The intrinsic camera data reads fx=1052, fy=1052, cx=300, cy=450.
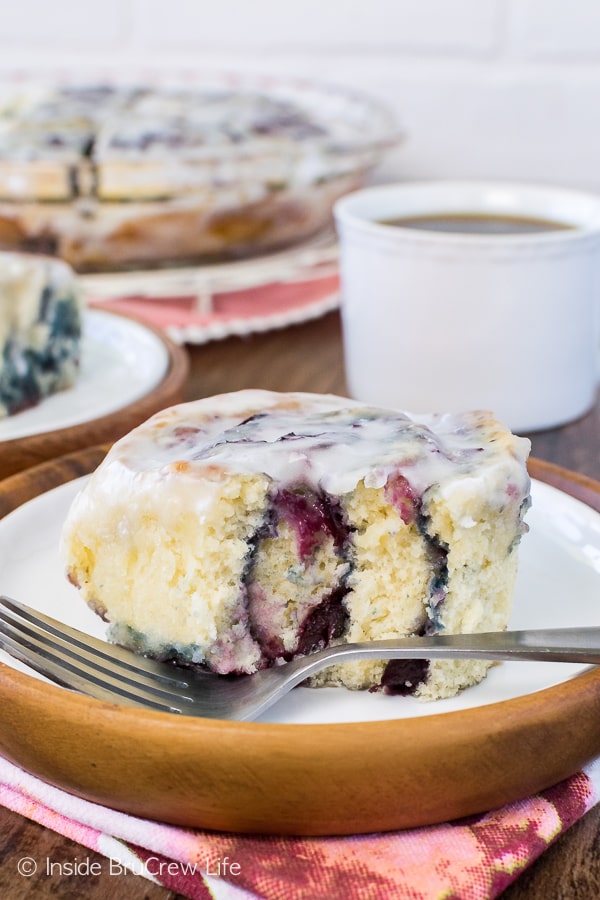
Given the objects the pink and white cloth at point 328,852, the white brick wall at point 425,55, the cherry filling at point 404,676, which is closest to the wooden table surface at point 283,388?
the pink and white cloth at point 328,852

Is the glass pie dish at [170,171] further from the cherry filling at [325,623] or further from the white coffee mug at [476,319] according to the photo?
the cherry filling at [325,623]

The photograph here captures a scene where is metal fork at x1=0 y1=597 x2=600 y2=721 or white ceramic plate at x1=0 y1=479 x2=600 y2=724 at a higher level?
metal fork at x1=0 y1=597 x2=600 y2=721

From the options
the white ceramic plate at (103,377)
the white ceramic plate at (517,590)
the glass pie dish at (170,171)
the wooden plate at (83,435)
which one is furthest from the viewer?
the glass pie dish at (170,171)

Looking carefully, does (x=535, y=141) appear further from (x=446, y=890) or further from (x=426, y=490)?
(x=446, y=890)

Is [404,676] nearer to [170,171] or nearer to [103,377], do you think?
[103,377]

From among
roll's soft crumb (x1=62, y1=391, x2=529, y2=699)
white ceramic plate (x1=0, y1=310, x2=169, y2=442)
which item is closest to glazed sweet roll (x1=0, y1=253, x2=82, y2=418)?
white ceramic plate (x1=0, y1=310, x2=169, y2=442)

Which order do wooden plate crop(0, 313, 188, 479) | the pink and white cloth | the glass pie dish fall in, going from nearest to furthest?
the pink and white cloth, wooden plate crop(0, 313, 188, 479), the glass pie dish

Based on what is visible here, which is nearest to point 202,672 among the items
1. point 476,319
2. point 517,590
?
point 517,590

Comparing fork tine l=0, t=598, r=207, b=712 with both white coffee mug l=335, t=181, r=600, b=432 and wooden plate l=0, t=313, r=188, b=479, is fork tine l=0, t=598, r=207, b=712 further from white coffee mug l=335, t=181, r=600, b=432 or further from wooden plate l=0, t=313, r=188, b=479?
white coffee mug l=335, t=181, r=600, b=432
